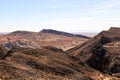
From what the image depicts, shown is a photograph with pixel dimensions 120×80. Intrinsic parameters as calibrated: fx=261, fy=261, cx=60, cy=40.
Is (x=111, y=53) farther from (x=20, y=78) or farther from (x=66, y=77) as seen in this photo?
(x=20, y=78)

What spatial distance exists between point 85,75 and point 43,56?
774 centimetres

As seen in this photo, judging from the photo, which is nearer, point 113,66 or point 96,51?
point 113,66

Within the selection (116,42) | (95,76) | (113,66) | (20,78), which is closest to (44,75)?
(20,78)

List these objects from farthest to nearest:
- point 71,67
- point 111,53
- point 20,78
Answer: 1. point 111,53
2. point 71,67
3. point 20,78

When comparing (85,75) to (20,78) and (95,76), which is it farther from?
(20,78)

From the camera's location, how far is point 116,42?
273ft

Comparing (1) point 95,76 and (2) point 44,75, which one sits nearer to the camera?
(2) point 44,75

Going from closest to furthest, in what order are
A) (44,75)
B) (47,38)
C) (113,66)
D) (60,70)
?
(44,75) → (60,70) → (113,66) → (47,38)

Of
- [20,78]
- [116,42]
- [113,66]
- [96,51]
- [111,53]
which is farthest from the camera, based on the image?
[116,42]

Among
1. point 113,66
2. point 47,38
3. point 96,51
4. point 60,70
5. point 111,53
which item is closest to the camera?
point 60,70

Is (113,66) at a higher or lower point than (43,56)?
lower

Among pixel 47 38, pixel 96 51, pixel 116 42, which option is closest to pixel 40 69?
pixel 96 51

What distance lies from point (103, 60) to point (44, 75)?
35801mm

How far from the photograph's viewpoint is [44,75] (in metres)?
36.9
